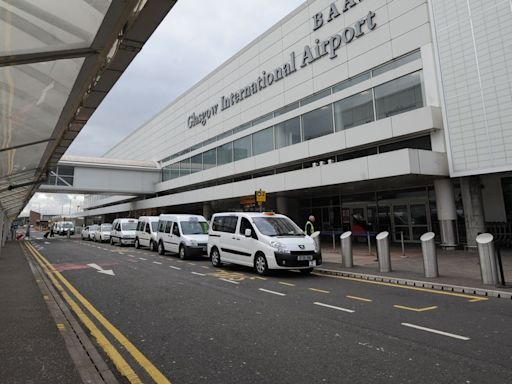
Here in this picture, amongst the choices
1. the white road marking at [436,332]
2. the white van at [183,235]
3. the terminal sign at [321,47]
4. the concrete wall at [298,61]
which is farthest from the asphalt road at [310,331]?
the terminal sign at [321,47]

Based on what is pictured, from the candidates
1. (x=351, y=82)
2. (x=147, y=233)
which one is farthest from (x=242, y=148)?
(x=351, y=82)

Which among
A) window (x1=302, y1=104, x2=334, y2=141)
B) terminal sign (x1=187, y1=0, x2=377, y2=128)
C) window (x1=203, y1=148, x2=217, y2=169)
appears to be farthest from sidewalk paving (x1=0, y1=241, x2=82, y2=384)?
window (x1=203, y1=148, x2=217, y2=169)

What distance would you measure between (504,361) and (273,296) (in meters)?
4.50

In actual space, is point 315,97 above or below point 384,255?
above

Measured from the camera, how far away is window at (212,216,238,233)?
12.2 m

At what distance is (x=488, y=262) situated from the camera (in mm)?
8305

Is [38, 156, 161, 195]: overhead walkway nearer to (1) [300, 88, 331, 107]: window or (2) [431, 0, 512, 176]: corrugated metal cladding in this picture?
(1) [300, 88, 331, 107]: window

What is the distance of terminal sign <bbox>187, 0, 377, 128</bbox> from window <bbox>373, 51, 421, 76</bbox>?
238cm

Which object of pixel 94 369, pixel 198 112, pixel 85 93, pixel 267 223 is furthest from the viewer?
pixel 198 112

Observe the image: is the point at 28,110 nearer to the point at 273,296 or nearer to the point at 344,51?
the point at 273,296

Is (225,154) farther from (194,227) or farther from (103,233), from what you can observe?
(194,227)

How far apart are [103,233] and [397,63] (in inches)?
1073

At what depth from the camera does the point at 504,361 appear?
13.3 feet

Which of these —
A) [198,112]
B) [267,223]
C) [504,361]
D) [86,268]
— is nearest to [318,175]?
[267,223]
